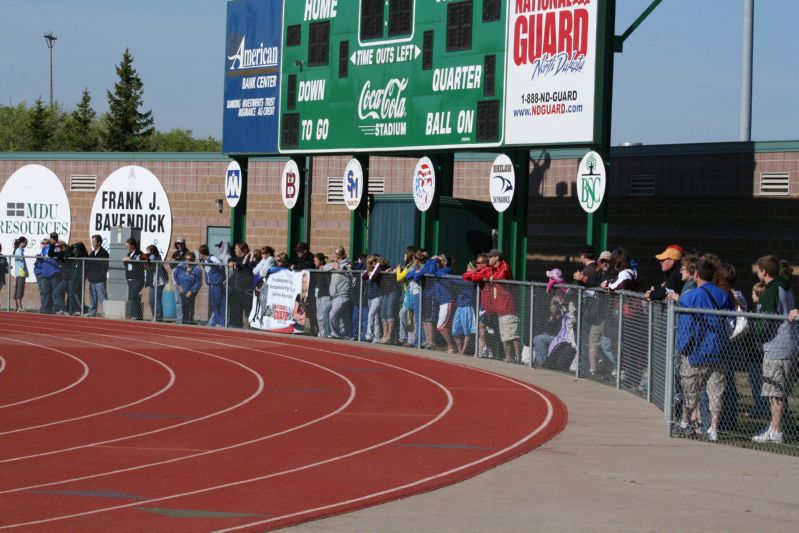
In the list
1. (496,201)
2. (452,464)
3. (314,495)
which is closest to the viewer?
(314,495)

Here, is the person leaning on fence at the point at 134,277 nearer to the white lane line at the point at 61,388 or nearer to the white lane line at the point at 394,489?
the white lane line at the point at 61,388

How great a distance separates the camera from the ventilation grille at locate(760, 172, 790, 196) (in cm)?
2589

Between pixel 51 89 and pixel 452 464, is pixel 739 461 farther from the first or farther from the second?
pixel 51 89

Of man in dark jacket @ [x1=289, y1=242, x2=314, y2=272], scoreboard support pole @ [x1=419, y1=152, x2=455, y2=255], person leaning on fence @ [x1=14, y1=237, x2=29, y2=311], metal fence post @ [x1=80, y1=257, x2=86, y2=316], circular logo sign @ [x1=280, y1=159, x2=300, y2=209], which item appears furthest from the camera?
person leaning on fence @ [x1=14, y1=237, x2=29, y2=311]

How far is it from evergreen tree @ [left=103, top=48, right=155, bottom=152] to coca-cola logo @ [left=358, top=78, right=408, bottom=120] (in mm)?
74713

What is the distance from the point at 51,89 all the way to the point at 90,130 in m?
25.6

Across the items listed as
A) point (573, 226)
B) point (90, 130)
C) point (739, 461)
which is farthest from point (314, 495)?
point (90, 130)

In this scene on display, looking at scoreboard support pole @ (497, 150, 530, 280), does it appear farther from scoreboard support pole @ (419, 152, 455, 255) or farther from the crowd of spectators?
scoreboard support pole @ (419, 152, 455, 255)

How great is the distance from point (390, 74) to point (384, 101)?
1.90 ft

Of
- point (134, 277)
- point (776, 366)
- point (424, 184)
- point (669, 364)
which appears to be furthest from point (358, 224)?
point (776, 366)

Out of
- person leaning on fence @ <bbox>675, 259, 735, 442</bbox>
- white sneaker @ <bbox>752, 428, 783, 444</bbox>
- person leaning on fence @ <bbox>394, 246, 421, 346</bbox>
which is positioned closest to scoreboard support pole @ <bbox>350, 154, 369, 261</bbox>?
person leaning on fence @ <bbox>394, 246, 421, 346</bbox>

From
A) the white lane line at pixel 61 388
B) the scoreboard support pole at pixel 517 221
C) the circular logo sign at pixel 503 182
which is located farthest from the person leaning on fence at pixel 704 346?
the scoreboard support pole at pixel 517 221

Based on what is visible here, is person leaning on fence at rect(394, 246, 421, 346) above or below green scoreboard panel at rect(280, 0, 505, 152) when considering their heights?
below

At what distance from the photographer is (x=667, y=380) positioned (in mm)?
13969
